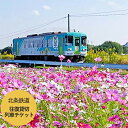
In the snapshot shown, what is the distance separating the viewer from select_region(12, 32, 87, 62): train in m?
28.6

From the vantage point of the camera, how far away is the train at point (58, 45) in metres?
28.6

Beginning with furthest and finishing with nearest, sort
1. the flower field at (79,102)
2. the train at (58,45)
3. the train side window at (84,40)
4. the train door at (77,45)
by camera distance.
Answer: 1. the train side window at (84,40)
2. the train door at (77,45)
3. the train at (58,45)
4. the flower field at (79,102)

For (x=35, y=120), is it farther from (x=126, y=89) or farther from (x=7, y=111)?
(x=126, y=89)

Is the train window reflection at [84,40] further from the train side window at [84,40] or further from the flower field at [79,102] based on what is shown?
the flower field at [79,102]

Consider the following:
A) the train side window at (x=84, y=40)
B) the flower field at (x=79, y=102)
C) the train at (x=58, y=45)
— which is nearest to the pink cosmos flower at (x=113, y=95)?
the flower field at (x=79, y=102)

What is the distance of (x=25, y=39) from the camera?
34844 mm

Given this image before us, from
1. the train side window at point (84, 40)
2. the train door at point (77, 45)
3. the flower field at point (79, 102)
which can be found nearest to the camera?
the flower field at point (79, 102)

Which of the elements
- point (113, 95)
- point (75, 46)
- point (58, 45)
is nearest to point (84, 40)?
point (75, 46)

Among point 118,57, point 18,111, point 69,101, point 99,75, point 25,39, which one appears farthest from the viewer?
point 25,39

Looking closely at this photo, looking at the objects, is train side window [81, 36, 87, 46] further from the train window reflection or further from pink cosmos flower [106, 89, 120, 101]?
pink cosmos flower [106, 89, 120, 101]

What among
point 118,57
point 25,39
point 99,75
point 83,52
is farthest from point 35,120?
point 25,39

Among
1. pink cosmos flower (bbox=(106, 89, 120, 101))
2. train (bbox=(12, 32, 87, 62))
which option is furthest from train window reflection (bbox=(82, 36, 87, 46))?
pink cosmos flower (bbox=(106, 89, 120, 101))

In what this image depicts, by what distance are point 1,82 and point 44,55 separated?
88.7 feet

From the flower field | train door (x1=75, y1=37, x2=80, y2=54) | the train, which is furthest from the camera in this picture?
train door (x1=75, y1=37, x2=80, y2=54)
